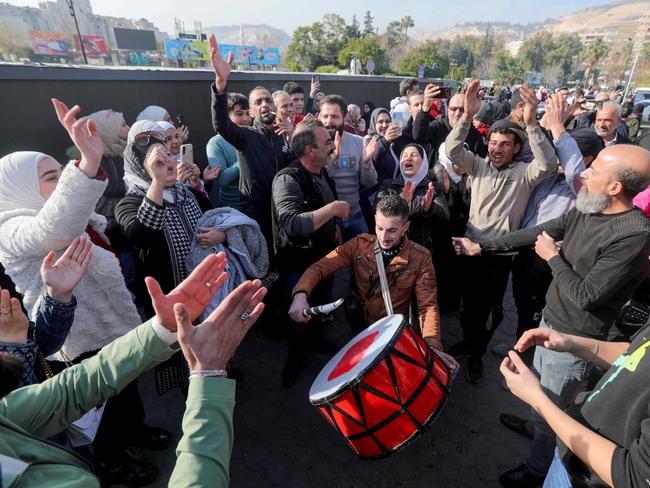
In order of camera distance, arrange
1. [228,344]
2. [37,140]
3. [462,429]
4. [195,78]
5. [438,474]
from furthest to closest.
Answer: [195,78] → [37,140] → [462,429] → [438,474] → [228,344]

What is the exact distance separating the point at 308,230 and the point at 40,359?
1692mm

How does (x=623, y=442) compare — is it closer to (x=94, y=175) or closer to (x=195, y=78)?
(x=94, y=175)

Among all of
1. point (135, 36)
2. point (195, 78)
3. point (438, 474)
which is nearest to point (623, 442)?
point (438, 474)

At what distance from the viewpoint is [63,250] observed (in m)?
1.90

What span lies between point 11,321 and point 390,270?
2.17 meters

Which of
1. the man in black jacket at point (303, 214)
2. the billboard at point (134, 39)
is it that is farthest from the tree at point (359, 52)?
the man in black jacket at point (303, 214)

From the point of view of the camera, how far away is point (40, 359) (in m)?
1.70

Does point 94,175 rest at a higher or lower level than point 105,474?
higher

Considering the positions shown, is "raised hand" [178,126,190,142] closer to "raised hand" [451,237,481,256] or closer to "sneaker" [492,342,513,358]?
"raised hand" [451,237,481,256]

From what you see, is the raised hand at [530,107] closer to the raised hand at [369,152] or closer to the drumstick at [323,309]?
the raised hand at [369,152]

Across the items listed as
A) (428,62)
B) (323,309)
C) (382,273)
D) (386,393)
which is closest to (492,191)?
(382,273)

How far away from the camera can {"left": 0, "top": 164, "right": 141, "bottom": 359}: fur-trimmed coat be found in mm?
1732

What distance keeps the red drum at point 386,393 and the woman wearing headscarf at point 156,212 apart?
1.32 meters

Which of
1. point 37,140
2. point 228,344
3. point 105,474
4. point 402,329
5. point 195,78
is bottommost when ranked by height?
point 105,474
